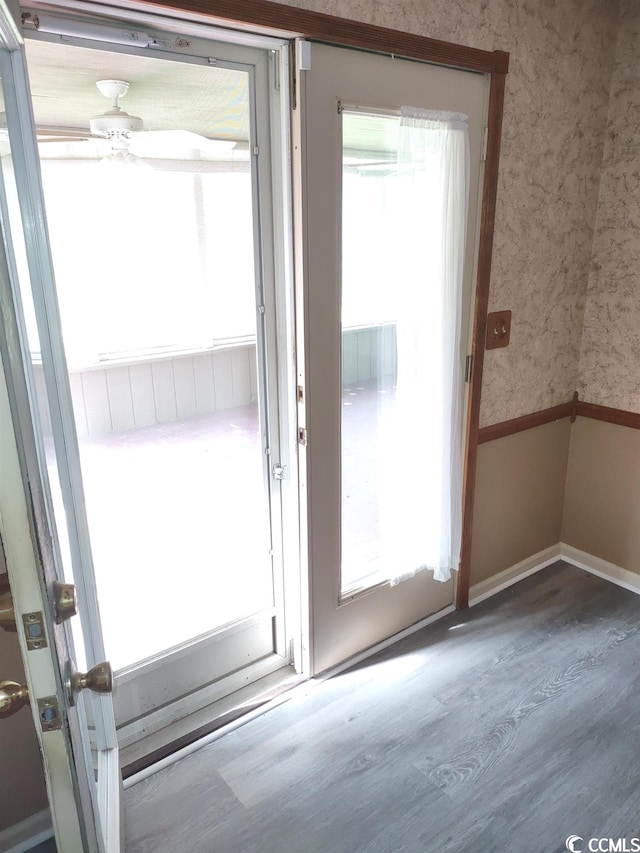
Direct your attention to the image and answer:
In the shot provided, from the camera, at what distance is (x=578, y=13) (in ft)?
7.36

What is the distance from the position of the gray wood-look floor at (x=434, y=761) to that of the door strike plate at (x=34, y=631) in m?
1.13

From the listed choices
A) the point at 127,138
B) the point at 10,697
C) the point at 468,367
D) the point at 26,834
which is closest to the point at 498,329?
the point at 468,367

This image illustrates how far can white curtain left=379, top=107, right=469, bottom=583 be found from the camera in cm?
193

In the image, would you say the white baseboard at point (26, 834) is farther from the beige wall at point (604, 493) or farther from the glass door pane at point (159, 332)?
the beige wall at point (604, 493)

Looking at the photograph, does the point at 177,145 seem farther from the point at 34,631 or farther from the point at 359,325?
the point at 34,631

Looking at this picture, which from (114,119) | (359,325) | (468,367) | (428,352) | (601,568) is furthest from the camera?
(601,568)

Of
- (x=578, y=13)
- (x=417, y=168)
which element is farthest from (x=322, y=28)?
(x=578, y=13)

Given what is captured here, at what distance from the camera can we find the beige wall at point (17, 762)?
1491 mm

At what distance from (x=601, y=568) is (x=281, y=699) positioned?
164 cm

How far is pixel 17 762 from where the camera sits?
1.55 m

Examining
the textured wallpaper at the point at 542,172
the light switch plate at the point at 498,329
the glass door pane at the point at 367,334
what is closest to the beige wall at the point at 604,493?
the textured wallpaper at the point at 542,172

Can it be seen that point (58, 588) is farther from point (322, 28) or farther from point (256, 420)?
point (322, 28)

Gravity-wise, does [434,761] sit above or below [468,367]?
below

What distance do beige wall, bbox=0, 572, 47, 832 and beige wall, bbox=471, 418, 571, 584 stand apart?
1.75 meters
